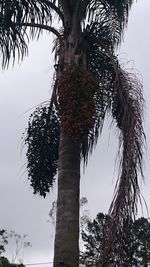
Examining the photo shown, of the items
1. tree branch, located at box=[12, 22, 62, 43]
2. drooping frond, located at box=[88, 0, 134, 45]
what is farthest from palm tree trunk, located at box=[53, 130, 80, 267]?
drooping frond, located at box=[88, 0, 134, 45]

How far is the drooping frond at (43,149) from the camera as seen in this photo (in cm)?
762

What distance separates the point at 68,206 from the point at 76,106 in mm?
1137

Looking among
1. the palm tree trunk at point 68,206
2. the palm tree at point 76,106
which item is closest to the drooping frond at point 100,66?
the palm tree at point 76,106

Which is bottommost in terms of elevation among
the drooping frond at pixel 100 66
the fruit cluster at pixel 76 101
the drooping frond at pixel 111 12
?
the fruit cluster at pixel 76 101

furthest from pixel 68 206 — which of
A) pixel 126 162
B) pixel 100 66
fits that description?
pixel 100 66

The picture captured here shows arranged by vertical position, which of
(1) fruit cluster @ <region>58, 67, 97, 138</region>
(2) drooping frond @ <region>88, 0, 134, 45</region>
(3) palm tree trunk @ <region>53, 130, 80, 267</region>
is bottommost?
(3) palm tree trunk @ <region>53, 130, 80, 267</region>

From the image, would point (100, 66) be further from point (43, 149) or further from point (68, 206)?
point (68, 206)

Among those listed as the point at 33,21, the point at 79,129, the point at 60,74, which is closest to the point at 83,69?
the point at 60,74

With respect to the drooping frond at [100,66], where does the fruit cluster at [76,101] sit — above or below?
below

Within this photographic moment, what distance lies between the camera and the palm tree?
606 cm

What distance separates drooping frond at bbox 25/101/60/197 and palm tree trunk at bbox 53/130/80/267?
113cm

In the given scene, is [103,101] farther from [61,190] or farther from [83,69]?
[61,190]

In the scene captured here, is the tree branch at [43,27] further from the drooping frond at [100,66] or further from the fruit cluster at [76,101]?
the fruit cluster at [76,101]

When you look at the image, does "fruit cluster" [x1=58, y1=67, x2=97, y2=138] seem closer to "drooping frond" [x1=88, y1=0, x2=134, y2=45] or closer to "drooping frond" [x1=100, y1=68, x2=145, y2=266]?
"drooping frond" [x1=100, y1=68, x2=145, y2=266]
